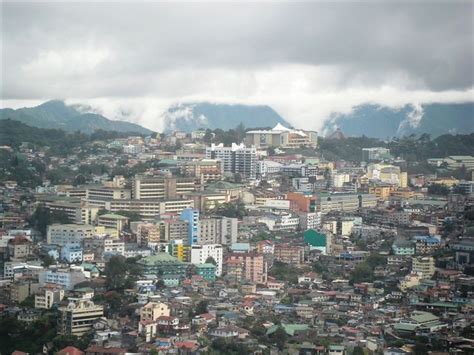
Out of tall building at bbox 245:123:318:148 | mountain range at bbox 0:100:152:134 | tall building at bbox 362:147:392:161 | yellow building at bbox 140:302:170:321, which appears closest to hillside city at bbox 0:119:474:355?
yellow building at bbox 140:302:170:321

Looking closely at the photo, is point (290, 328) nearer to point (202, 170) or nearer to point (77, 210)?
point (77, 210)

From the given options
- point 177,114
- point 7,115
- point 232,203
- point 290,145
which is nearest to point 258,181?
point 232,203

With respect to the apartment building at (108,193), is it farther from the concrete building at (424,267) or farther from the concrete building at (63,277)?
the concrete building at (424,267)

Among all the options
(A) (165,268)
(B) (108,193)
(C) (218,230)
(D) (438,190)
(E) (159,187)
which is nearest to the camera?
(A) (165,268)

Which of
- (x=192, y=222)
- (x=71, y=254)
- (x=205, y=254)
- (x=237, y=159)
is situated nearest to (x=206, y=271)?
(x=205, y=254)

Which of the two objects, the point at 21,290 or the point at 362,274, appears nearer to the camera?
the point at 21,290

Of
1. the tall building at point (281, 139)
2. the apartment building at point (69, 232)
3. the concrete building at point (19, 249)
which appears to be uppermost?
the tall building at point (281, 139)

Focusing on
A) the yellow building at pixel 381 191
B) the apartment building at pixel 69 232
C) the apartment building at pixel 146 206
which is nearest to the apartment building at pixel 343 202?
the yellow building at pixel 381 191
